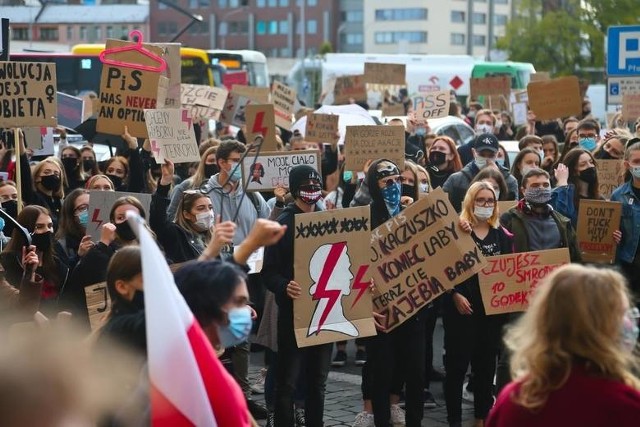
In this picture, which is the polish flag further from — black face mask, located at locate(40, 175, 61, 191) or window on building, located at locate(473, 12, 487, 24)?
window on building, located at locate(473, 12, 487, 24)

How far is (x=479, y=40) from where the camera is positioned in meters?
110

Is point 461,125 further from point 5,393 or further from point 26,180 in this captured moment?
point 5,393

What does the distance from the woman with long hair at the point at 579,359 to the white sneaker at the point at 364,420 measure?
4145 millimetres

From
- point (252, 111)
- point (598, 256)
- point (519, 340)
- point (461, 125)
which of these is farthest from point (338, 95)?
point (519, 340)

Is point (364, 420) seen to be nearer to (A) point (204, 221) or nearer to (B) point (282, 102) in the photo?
(A) point (204, 221)

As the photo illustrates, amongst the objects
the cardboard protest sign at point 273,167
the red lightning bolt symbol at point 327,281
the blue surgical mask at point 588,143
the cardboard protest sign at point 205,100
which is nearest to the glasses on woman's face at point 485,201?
the red lightning bolt symbol at point 327,281

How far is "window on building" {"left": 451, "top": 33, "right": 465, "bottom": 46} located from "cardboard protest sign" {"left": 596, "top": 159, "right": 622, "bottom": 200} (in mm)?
97655

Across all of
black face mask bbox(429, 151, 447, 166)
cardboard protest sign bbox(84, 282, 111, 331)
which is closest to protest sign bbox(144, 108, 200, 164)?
black face mask bbox(429, 151, 447, 166)

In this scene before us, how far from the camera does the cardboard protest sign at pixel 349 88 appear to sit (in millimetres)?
19969

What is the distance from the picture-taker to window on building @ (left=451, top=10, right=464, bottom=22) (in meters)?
107

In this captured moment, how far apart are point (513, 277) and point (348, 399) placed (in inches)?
62.1

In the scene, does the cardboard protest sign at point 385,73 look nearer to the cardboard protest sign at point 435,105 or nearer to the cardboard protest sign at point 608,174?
the cardboard protest sign at point 435,105

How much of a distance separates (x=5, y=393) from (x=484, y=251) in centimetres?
523

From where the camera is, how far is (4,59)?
430 inches
